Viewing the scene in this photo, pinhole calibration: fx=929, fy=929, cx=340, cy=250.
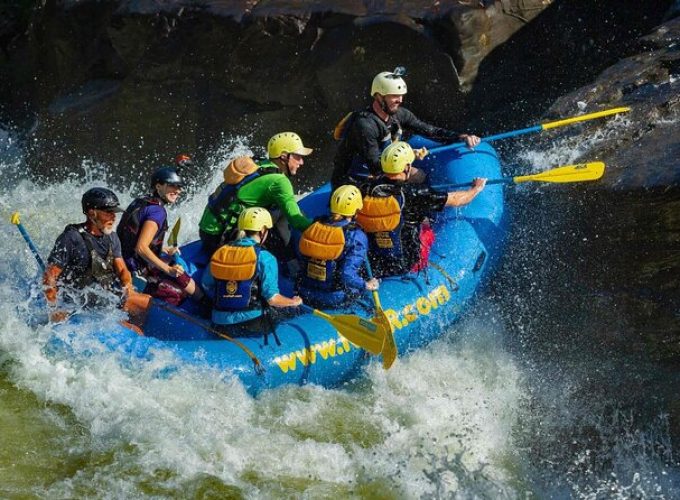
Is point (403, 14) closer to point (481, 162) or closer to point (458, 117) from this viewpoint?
point (458, 117)

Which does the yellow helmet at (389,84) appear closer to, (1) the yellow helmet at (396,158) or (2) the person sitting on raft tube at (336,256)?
(1) the yellow helmet at (396,158)

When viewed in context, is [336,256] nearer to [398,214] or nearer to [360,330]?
[360,330]

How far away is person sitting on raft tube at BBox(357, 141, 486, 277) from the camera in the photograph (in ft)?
22.1

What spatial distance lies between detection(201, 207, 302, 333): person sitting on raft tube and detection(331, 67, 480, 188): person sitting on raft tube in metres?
1.45

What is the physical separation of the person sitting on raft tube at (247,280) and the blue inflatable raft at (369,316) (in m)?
0.14

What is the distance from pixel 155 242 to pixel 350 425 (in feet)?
6.27

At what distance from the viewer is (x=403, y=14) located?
949cm

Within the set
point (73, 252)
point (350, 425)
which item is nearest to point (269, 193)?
point (73, 252)

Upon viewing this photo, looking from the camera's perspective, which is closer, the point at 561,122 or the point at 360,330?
the point at 360,330

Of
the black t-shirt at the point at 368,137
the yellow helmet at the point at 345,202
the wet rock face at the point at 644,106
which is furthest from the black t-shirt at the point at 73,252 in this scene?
the wet rock face at the point at 644,106

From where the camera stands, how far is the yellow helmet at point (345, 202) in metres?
6.45

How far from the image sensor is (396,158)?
6871 millimetres

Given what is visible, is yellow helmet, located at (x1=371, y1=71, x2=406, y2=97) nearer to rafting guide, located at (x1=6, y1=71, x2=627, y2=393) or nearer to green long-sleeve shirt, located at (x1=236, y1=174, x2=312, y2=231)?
rafting guide, located at (x1=6, y1=71, x2=627, y2=393)

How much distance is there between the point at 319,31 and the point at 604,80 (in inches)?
122
